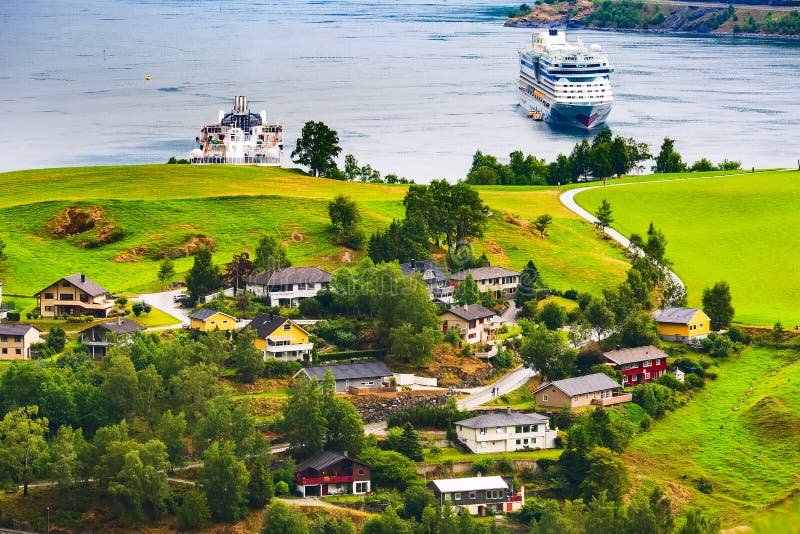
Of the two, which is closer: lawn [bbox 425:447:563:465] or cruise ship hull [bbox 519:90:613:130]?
lawn [bbox 425:447:563:465]

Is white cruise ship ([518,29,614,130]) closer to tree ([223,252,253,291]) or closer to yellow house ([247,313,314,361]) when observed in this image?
tree ([223,252,253,291])

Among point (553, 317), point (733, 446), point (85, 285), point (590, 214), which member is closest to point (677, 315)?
point (553, 317)

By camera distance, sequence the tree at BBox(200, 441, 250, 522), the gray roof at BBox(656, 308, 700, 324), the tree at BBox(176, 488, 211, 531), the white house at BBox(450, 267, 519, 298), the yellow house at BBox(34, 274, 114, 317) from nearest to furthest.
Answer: the tree at BBox(176, 488, 211, 531)
the tree at BBox(200, 441, 250, 522)
the yellow house at BBox(34, 274, 114, 317)
the gray roof at BBox(656, 308, 700, 324)
the white house at BBox(450, 267, 519, 298)

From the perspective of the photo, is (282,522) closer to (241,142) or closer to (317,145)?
(317,145)

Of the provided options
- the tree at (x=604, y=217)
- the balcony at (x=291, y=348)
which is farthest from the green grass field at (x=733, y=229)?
the balcony at (x=291, y=348)

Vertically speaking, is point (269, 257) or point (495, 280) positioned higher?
point (269, 257)

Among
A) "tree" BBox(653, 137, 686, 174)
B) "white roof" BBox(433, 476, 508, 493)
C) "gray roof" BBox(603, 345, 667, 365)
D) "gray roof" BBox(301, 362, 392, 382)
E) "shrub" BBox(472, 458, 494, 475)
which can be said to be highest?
"tree" BBox(653, 137, 686, 174)

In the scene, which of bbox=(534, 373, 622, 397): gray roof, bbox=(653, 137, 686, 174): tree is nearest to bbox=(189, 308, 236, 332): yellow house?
bbox=(534, 373, 622, 397): gray roof
